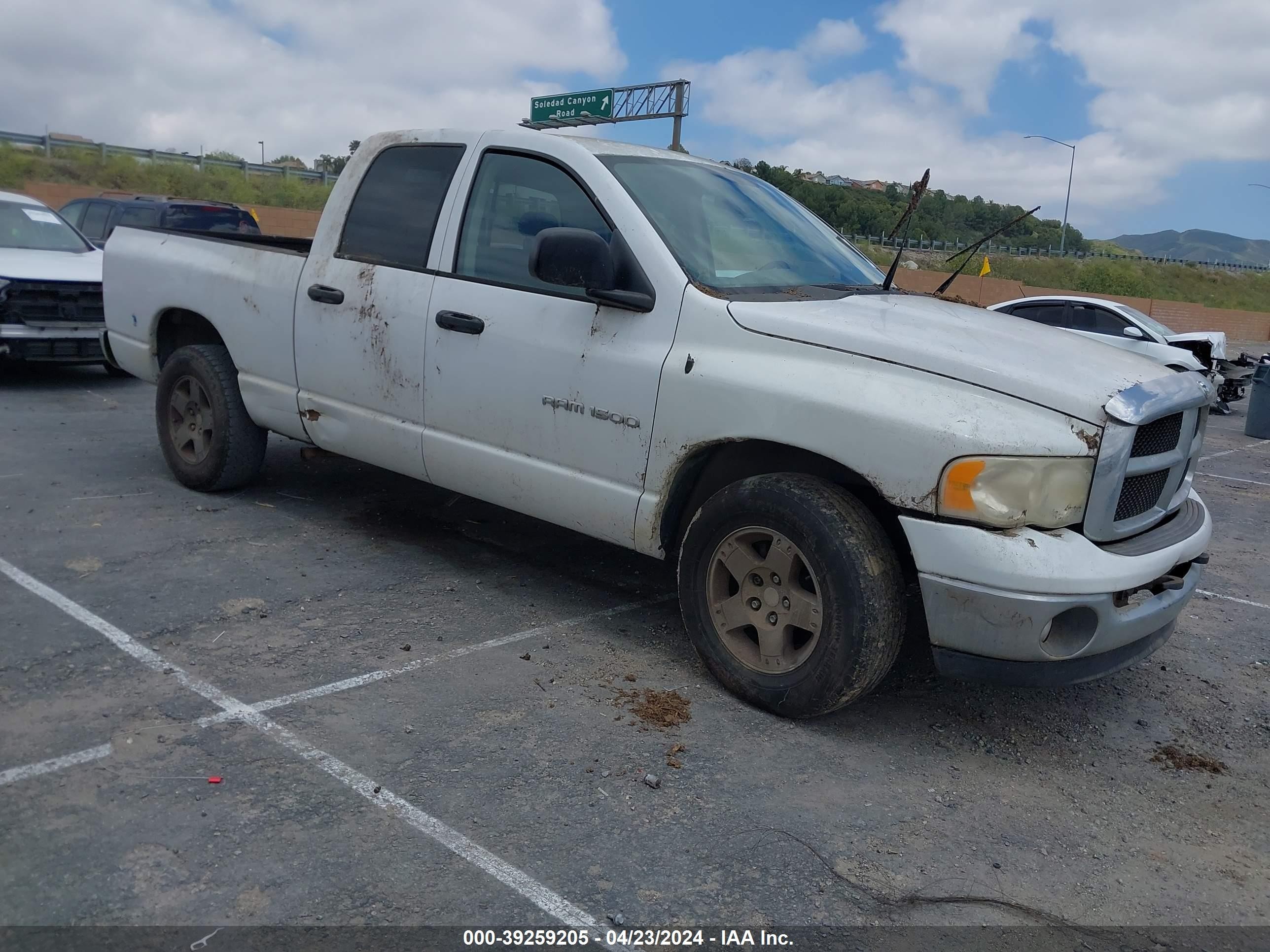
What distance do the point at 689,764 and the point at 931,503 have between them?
1.14 meters

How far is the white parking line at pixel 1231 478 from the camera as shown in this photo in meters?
9.72

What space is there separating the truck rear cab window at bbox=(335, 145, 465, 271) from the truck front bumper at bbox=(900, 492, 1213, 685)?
273 centimetres

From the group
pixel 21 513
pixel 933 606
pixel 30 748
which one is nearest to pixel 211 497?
pixel 21 513

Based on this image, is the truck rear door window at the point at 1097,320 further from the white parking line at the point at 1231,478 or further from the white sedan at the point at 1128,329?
the white parking line at the point at 1231,478

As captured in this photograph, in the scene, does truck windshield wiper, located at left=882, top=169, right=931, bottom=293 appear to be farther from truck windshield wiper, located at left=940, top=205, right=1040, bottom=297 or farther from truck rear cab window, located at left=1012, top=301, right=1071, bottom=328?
truck rear cab window, located at left=1012, top=301, right=1071, bottom=328

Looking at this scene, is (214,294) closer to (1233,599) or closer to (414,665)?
(414,665)

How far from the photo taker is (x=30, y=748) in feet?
10.8

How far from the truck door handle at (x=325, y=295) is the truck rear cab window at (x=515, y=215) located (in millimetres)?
720

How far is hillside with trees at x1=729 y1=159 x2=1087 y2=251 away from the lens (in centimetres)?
577

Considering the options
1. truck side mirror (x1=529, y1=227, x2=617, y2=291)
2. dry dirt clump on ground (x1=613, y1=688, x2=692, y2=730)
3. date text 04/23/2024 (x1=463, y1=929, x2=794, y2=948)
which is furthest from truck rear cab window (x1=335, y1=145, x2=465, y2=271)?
date text 04/23/2024 (x1=463, y1=929, x2=794, y2=948)

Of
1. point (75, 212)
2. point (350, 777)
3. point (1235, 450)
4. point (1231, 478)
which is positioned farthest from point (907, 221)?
point (75, 212)

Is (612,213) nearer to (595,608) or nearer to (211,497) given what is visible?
(595,608)

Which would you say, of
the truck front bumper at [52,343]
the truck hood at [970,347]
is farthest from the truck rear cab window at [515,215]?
the truck front bumper at [52,343]

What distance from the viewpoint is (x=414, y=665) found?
4.13m
